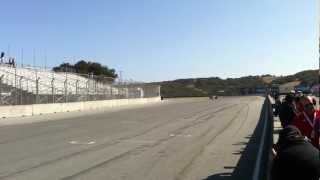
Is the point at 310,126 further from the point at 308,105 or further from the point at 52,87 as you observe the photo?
the point at 52,87

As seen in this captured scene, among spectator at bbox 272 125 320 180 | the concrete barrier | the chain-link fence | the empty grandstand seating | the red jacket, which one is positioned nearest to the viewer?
spectator at bbox 272 125 320 180

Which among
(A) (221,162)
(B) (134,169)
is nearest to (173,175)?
(B) (134,169)

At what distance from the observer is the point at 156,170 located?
46.4 feet

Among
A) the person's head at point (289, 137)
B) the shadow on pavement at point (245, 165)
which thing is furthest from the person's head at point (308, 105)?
the shadow on pavement at point (245, 165)

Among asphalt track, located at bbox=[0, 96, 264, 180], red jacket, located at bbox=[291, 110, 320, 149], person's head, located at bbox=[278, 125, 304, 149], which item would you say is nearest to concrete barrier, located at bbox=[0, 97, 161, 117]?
asphalt track, located at bbox=[0, 96, 264, 180]

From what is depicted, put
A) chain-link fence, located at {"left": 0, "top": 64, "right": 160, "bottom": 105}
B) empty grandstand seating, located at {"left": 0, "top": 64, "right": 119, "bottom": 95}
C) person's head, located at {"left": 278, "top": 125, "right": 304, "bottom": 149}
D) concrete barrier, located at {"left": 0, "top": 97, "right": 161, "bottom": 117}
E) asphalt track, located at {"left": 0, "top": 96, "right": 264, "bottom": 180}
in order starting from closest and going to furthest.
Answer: person's head, located at {"left": 278, "top": 125, "right": 304, "bottom": 149}, asphalt track, located at {"left": 0, "top": 96, "right": 264, "bottom": 180}, concrete barrier, located at {"left": 0, "top": 97, "right": 161, "bottom": 117}, chain-link fence, located at {"left": 0, "top": 64, "right": 160, "bottom": 105}, empty grandstand seating, located at {"left": 0, "top": 64, "right": 119, "bottom": 95}

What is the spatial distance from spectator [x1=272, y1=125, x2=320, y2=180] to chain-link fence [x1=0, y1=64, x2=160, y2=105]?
42.7 meters

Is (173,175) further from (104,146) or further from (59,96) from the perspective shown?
(59,96)

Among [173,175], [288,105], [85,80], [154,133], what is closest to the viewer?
[288,105]

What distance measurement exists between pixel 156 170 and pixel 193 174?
40.6 inches

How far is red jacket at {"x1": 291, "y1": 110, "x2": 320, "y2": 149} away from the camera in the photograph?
28.2 ft

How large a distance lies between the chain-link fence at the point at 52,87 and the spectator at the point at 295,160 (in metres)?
42.7

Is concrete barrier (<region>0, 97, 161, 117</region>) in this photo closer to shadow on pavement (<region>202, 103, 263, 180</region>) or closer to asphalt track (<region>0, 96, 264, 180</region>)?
asphalt track (<region>0, 96, 264, 180</region>)

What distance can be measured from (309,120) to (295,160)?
271 cm
